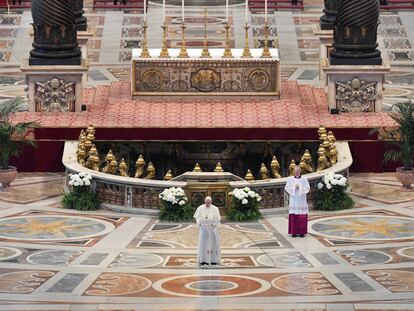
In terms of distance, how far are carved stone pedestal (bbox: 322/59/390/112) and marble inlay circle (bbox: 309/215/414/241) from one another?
6.69 m

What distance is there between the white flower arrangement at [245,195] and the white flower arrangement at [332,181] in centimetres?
146

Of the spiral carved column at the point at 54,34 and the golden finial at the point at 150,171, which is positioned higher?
the spiral carved column at the point at 54,34

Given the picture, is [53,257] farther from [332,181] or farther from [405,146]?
[405,146]

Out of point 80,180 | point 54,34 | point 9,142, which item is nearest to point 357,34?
point 54,34

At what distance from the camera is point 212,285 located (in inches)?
956

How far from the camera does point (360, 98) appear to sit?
3578 cm

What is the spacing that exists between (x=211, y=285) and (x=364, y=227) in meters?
4.94

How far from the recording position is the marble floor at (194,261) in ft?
76.5

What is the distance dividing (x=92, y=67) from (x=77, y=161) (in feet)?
45.4

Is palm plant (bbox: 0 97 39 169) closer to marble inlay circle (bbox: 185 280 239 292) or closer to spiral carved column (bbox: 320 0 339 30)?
marble inlay circle (bbox: 185 280 239 292)

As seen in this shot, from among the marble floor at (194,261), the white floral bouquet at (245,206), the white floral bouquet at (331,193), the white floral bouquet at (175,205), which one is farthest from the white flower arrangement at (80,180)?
the white floral bouquet at (331,193)

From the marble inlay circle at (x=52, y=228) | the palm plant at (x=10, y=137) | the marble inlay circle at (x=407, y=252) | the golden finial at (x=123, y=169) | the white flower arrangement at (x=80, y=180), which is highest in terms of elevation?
the palm plant at (x=10, y=137)

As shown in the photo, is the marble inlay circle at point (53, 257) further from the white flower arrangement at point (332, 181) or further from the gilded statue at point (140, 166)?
the white flower arrangement at point (332, 181)

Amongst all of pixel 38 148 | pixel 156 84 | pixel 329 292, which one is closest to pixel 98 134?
pixel 38 148
